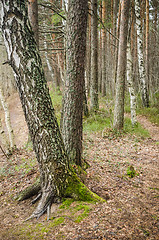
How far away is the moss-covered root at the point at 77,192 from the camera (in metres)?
3.27

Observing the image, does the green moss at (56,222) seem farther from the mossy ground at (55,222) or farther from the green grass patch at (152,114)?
the green grass patch at (152,114)

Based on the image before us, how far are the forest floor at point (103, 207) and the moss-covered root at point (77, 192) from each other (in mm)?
131

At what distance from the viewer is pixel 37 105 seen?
9.02 feet

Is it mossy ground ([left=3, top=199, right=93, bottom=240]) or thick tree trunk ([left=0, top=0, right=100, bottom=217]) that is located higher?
thick tree trunk ([left=0, top=0, right=100, bottom=217])

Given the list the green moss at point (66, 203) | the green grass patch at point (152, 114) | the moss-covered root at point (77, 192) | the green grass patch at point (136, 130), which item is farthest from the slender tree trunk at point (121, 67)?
the green moss at point (66, 203)

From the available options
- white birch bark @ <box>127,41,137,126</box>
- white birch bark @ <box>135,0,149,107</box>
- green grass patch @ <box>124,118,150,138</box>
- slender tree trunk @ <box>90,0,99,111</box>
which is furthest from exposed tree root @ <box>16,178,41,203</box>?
white birch bark @ <box>135,0,149,107</box>

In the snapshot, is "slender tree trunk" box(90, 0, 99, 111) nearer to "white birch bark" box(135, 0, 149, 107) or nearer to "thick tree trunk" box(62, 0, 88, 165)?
"white birch bark" box(135, 0, 149, 107)

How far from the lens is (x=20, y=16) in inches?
99.3

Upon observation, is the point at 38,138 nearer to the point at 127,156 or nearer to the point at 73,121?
Answer: the point at 73,121

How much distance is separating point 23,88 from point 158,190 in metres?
3.77

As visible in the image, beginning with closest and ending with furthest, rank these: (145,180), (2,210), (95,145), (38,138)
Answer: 1. (38,138)
2. (2,210)
3. (145,180)
4. (95,145)

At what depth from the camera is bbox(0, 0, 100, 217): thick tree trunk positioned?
2.53 meters

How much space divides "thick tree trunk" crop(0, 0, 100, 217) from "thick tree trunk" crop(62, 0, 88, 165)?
0.88 m

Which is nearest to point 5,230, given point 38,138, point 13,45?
point 38,138
